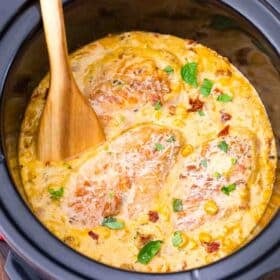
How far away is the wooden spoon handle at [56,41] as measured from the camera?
5.89ft

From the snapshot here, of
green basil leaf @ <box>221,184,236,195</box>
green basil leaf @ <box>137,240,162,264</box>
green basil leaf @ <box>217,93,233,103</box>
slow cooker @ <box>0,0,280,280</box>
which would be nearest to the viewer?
slow cooker @ <box>0,0,280,280</box>

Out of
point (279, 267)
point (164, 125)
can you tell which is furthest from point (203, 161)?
point (279, 267)

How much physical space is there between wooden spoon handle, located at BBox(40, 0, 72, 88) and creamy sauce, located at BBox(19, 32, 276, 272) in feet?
0.86

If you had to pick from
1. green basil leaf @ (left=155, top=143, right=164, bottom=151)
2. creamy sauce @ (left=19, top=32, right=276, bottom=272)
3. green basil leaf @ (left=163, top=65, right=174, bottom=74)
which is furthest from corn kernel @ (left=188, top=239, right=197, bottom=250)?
green basil leaf @ (left=163, top=65, right=174, bottom=74)

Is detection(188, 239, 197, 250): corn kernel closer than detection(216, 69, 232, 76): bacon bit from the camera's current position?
Yes

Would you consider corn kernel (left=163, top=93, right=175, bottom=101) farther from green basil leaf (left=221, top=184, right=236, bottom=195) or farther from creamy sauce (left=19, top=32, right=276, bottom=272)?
green basil leaf (left=221, top=184, right=236, bottom=195)

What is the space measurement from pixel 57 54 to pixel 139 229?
472 millimetres

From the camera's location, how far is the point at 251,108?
2.20 m

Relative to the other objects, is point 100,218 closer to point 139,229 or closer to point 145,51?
point 139,229

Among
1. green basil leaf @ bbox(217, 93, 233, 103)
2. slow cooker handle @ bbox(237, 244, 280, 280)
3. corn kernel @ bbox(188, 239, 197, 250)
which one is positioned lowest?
slow cooker handle @ bbox(237, 244, 280, 280)

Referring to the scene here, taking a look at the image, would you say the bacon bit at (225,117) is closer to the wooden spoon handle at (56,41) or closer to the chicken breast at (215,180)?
the chicken breast at (215,180)

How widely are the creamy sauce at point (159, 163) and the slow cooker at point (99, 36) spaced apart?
0.04m

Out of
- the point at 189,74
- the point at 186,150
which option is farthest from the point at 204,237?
the point at 189,74

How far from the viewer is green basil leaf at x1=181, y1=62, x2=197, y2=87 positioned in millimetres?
2193
